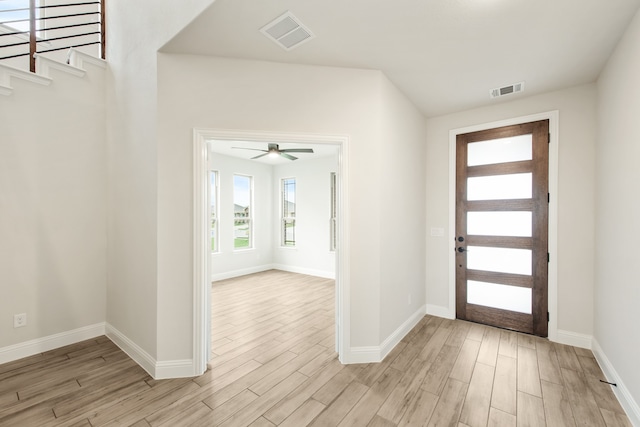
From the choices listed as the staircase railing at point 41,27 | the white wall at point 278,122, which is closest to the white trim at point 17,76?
the staircase railing at point 41,27

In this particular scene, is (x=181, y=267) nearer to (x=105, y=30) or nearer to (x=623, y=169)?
(x=105, y=30)

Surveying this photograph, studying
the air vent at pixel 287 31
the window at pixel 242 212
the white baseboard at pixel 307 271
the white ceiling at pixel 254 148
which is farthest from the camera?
the window at pixel 242 212

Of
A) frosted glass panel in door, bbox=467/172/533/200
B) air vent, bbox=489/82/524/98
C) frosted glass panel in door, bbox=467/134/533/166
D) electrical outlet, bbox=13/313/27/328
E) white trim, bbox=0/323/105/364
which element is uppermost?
air vent, bbox=489/82/524/98

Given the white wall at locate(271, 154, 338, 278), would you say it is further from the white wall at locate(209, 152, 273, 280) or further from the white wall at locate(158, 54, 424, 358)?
the white wall at locate(158, 54, 424, 358)

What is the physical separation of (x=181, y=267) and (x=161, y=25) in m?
2.09

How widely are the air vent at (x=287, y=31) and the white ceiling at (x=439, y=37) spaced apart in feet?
0.16

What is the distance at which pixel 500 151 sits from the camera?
3299 mm

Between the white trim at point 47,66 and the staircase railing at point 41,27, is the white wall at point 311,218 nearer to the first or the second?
the staircase railing at point 41,27

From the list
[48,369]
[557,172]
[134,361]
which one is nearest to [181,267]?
[134,361]

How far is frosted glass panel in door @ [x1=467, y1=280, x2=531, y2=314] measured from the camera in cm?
315

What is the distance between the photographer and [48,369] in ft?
7.98

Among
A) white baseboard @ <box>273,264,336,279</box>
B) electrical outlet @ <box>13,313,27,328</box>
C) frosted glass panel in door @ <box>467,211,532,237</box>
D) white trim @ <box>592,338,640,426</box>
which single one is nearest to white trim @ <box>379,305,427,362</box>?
frosted glass panel in door @ <box>467,211,532,237</box>

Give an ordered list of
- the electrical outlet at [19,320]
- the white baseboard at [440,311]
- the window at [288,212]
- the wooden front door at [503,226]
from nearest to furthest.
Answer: the electrical outlet at [19,320]
the wooden front door at [503,226]
the white baseboard at [440,311]
the window at [288,212]

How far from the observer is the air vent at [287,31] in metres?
1.90
